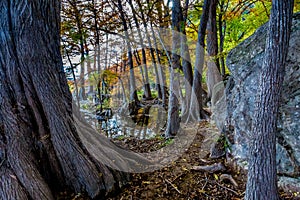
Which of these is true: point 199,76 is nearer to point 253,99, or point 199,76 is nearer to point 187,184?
point 253,99

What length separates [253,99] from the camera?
3.28 meters

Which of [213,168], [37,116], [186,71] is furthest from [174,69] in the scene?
[37,116]

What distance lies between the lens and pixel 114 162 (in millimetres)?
3465

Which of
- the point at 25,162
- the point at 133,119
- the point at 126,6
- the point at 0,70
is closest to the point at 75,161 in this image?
the point at 25,162

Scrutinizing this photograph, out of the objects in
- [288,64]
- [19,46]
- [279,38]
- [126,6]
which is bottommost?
[288,64]

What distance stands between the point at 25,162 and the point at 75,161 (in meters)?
0.62

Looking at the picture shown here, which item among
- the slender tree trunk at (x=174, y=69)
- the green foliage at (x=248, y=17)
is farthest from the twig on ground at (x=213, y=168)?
the green foliage at (x=248, y=17)

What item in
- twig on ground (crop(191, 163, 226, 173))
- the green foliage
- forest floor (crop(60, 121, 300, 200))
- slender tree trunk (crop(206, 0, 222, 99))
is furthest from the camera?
the green foliage

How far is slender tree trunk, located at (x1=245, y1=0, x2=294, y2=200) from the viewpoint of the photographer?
2.17m

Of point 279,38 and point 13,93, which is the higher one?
point 279,38

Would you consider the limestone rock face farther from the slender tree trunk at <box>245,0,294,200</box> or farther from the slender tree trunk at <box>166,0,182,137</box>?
the slender tree trunk at <box>166,0,182,137</box>

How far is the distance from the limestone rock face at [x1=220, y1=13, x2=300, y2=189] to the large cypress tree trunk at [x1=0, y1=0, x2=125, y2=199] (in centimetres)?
238

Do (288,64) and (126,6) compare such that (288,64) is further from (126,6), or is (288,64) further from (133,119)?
(126,6)

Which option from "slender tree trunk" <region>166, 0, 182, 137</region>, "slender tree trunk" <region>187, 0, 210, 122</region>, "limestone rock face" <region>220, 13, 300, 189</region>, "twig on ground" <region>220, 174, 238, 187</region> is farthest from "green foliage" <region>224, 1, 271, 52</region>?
"twig on ground" <region>220, 174, 238, 187</region>
